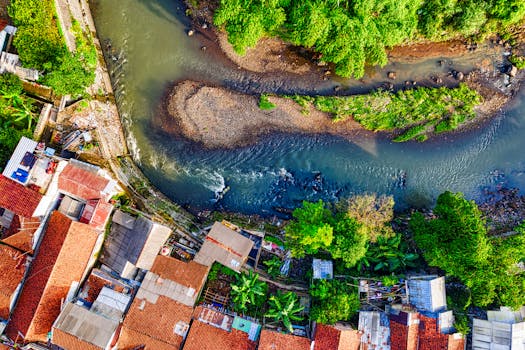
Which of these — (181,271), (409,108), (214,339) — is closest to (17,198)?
(181,271)

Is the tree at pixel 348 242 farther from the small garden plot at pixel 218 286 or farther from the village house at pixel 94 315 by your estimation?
the village house at pixel 94 315

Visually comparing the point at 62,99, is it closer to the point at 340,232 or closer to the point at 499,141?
the point at 340,232

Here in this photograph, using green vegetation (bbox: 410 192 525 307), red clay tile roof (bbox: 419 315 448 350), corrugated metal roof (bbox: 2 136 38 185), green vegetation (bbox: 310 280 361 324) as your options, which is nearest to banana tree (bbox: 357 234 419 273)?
green vegetation (bbox: 410 192 525 307)

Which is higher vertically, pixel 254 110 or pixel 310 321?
pixel 254 110

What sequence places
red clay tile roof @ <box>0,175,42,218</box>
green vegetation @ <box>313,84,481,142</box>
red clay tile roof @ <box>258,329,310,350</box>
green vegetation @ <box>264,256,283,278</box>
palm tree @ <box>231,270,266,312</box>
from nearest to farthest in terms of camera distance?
1. red clay tile roof @ <box>0,175,42,218</box>
2. red clay tile roof @ <box>258,329,310,350</box>
3. palm tree @ <box>231,270,266,312</box>
4. green vegetation @ <box>264,256,283,278</box>
5. green vegetation @ <box>313,84,481,142</box>

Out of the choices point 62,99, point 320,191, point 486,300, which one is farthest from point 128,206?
point 486,300

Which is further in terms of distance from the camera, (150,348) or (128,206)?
(128,206)

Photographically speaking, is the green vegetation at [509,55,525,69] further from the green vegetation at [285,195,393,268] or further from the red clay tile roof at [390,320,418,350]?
the red clay tile roof at [390,320,418,350]
